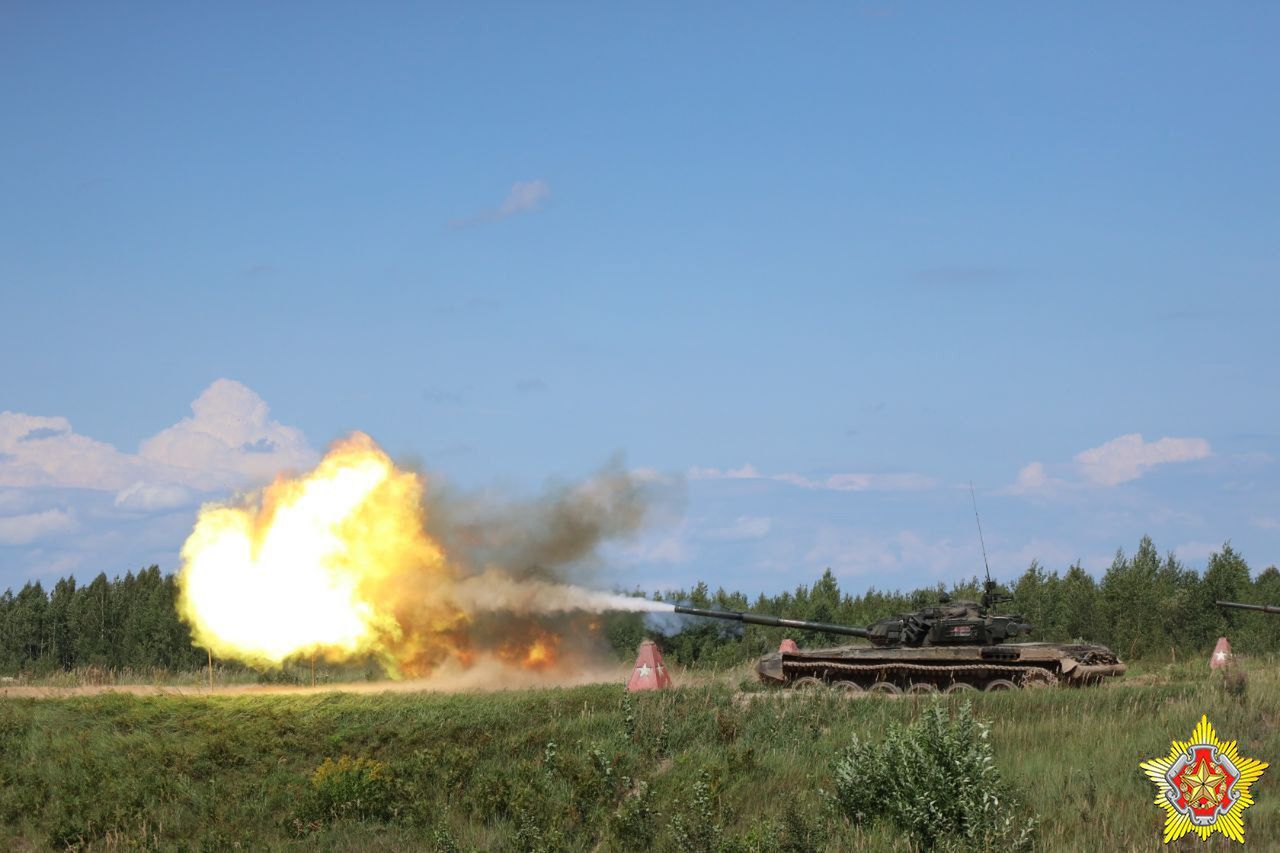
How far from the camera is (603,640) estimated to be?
123ft

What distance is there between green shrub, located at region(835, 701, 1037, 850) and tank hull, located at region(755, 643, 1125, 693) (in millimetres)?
9792

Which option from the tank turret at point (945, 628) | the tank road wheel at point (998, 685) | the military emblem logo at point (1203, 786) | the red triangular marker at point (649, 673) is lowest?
the military emblem logo at point (1203, 786)

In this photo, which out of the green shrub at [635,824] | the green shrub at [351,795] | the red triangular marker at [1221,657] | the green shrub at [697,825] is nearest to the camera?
the green shrub at [697,825]

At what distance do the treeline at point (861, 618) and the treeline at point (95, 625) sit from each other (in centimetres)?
8

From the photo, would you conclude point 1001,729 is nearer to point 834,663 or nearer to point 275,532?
point 834,663

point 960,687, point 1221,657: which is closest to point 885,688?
point 960,687

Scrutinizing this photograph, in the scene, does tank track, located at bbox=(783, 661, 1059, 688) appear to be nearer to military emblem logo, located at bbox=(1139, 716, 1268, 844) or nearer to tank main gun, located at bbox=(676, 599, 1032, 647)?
tank main gun, located at bbox=(676, 599, 1032, 647)

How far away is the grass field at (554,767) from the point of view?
61.6 ft

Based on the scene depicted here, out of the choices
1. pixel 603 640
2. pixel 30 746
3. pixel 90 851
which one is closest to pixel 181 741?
pixel 30 746

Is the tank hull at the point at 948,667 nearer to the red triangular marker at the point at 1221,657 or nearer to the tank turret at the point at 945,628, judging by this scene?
the tank turret at the point at 945,628

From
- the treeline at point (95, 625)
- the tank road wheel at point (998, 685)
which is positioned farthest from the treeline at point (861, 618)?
the tank road wheel at point (998, 685)

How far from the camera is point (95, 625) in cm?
6831

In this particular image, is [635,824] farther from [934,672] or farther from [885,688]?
[934,672]

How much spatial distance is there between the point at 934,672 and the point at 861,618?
23.1 meters
